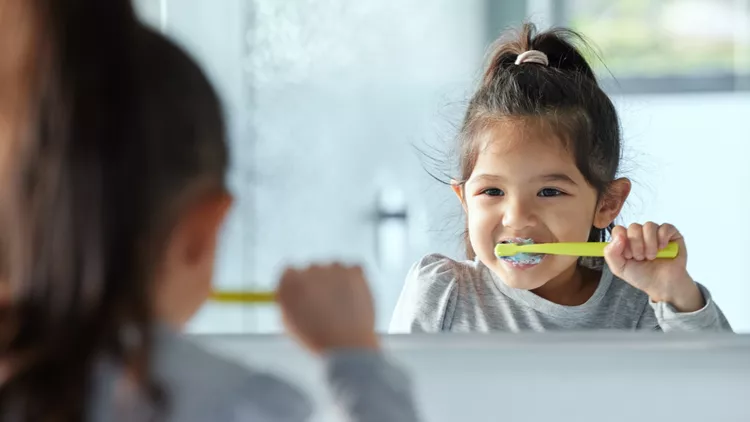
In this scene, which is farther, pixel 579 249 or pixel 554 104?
pixel 554 104

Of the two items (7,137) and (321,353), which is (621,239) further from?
(7,137)

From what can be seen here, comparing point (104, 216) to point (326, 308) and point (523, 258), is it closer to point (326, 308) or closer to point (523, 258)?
point (326, 308)

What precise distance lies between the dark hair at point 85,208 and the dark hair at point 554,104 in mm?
463

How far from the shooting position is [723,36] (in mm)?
1823

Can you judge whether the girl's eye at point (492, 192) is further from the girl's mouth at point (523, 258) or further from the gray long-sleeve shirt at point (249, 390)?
the gray long-sleeve shirt at point (249, 390)

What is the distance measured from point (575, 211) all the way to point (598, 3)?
1049 millimetres

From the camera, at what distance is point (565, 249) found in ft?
2.42

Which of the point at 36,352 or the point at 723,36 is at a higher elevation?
the point at 723,36

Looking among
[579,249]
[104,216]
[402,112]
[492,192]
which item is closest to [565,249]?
[579,249]

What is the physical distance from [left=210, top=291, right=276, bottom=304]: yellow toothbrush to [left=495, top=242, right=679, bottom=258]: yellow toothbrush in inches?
10.9

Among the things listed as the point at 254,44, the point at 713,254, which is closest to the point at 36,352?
the point at 254,44

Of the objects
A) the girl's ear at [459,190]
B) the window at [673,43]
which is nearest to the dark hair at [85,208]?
the girl's ear at [459,190]

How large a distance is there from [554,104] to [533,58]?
0.16 feet

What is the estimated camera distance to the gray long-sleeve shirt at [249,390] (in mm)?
485
